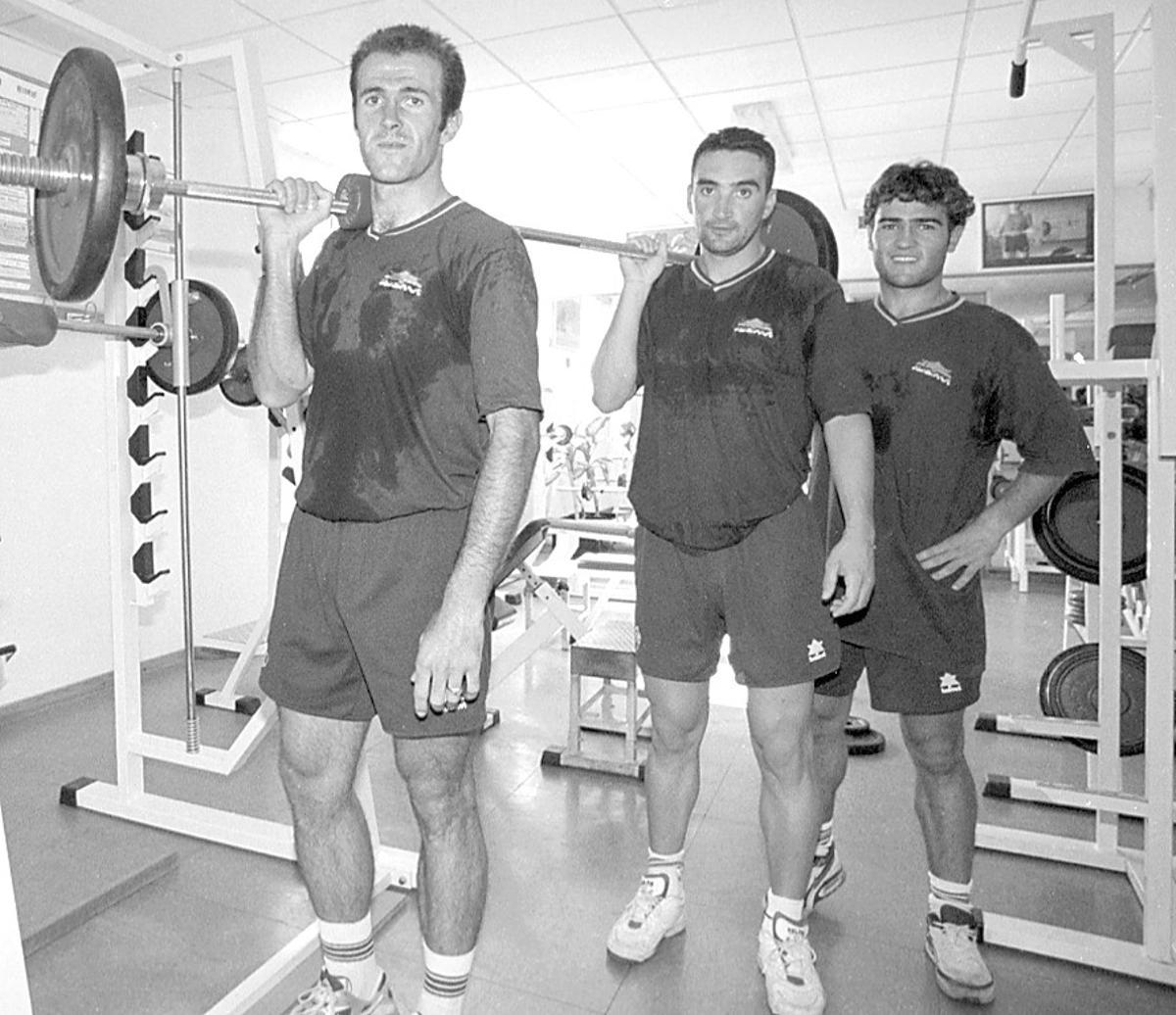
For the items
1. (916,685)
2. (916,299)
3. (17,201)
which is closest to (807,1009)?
(916,685)

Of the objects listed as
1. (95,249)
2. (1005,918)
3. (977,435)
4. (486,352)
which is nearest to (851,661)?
(977,435)

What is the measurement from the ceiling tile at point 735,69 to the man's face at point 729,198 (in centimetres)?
255

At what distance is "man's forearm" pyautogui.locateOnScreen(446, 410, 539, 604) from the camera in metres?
1.24

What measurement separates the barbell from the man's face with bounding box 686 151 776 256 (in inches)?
24.4

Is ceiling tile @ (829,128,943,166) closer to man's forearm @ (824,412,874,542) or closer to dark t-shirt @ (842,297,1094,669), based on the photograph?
dark t-shirt @ (842,297,1094,669)

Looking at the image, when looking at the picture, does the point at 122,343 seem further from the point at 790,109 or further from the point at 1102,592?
the point at 790,109

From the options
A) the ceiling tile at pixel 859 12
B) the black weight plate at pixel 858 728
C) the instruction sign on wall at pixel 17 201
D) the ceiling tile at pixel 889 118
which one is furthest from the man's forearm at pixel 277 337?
the ceiling tile at pixel 889 118

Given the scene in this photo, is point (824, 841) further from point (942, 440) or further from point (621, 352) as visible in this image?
point (621, 352)

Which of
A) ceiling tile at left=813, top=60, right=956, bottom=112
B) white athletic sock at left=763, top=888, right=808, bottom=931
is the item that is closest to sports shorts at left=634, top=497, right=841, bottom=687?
white athletic sock at left=763, top=888, right=808, bottom=931

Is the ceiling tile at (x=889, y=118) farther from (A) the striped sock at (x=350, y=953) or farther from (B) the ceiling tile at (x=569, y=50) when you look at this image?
(A) the striped sock at (x=350, y=953)

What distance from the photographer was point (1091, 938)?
189cm

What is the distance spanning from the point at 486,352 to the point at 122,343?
1.62m

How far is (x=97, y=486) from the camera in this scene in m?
3.79

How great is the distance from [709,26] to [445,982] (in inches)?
137
